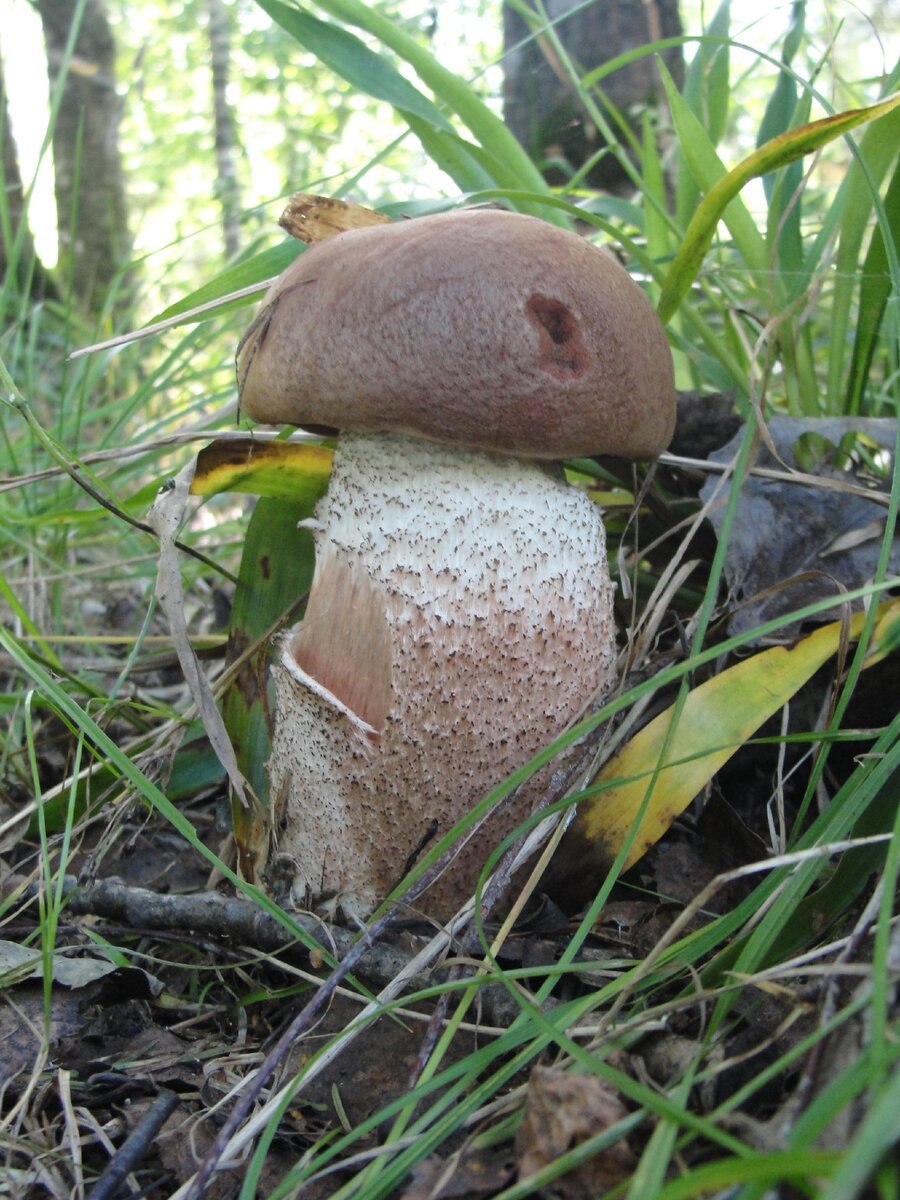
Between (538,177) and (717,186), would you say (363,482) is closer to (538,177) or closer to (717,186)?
(717,186)

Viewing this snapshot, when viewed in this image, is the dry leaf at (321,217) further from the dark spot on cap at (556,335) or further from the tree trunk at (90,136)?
the tree trunk at (90,136)

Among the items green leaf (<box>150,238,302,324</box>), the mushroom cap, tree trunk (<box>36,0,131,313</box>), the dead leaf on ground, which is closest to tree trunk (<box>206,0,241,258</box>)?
tree trunk (<box>36,0,131,313</box>)

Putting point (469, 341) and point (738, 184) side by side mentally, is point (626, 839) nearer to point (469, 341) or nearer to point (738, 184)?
point (469, 341)

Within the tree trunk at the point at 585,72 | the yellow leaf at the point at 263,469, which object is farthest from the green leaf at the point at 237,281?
the tree trunk at the point at 585,72

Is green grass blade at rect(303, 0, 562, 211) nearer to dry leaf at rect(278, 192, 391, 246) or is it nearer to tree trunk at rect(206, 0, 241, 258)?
dry leaf at rect(278, 192, 391, 246)

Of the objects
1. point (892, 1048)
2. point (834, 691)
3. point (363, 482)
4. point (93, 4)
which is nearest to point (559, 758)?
point (834, 691)

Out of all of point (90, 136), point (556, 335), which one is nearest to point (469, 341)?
point (556, 335)

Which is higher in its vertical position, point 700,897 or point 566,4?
point 566,4
